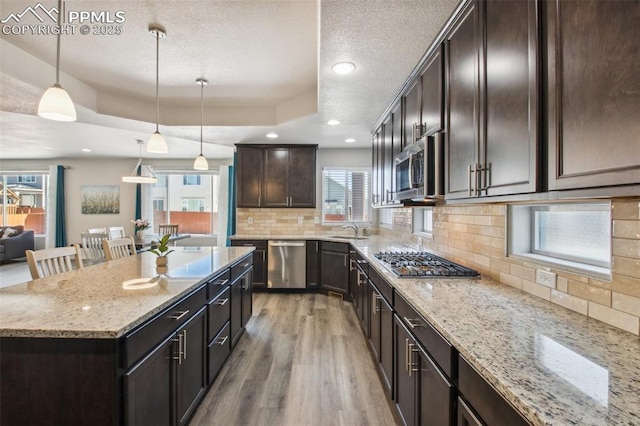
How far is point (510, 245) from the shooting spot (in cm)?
167

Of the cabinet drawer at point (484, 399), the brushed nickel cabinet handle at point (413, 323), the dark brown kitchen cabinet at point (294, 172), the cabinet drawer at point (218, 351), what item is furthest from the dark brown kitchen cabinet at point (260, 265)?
the cabinet drawer at point (484, 399)

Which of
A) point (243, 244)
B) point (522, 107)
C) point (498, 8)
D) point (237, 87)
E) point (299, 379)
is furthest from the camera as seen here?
point (243, 244)

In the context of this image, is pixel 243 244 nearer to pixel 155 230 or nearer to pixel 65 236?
pixel 155 230

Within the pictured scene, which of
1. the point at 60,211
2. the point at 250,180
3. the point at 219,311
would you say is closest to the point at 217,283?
the point at 219,311

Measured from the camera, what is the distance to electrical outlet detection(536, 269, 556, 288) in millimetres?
1340

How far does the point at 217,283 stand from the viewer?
86.4 inches

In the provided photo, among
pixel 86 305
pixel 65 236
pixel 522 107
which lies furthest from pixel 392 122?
pixel 65 236

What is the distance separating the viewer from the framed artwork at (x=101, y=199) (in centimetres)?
716

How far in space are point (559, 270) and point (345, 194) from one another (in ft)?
13.4

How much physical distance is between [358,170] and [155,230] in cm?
521

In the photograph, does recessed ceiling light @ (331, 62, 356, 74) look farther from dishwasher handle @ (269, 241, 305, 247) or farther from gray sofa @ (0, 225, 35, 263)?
gray sofa @ (0, 225, 35, 263)

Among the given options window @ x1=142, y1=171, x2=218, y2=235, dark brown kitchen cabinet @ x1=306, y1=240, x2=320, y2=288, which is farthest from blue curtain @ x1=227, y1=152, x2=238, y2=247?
dark brown kitchen cabinet @ x1=306, y1=240, x2=320, y2=288

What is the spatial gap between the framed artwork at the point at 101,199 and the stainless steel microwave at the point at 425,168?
7.38 meters

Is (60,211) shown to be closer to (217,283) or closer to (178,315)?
(217,283)
